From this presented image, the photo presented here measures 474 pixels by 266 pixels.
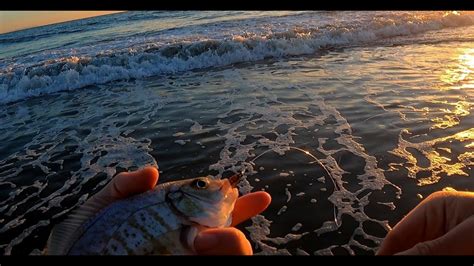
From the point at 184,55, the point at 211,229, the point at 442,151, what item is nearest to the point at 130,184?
the point at 211,229

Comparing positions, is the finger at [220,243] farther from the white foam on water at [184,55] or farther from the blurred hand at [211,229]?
the white foam on water at [184,55]

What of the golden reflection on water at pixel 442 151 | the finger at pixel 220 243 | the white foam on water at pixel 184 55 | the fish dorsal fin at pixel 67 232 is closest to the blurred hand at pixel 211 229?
the finger at pixel 220 243

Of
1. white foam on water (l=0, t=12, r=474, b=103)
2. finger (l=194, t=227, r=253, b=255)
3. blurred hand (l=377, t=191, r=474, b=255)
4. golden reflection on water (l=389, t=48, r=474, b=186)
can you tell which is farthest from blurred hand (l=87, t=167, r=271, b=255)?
white foam on water (l=0, t=12, r=474, b=103)

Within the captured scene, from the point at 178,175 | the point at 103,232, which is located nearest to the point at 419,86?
the point at 178,175

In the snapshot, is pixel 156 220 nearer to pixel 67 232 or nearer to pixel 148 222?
pixel 148 222

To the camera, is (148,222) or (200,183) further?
(200,183)
